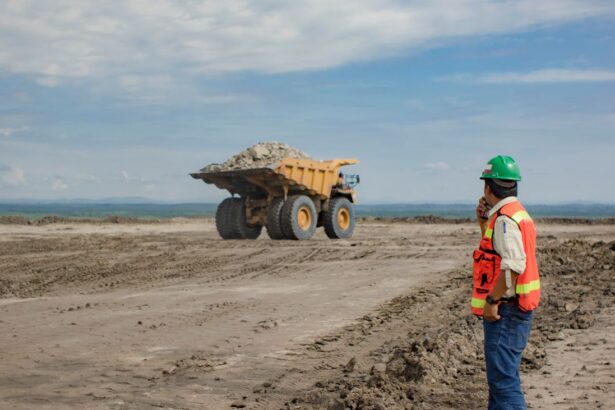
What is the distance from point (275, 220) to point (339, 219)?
110 inches

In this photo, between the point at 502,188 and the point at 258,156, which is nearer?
the point at 502,188

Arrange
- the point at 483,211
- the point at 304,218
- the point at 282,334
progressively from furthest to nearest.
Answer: the point at 304,218, the point at 282,334, the point at 483,211

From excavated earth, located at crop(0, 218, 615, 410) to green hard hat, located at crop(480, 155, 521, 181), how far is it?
6.73 feet

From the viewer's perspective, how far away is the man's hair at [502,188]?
5000 millimetres

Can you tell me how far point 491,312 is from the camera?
4805 mm

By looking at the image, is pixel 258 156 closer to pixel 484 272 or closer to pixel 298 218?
pixel 298 218

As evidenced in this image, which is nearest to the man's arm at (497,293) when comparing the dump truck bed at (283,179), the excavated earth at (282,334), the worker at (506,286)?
the worker at (506,286)

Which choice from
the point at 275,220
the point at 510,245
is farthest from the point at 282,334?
the point at 275,220

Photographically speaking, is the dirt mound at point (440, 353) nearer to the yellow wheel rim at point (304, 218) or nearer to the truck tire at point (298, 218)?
the truck tire at point (298, 218)

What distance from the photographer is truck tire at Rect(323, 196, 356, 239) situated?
23.1 meters

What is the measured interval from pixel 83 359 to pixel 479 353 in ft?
12.5

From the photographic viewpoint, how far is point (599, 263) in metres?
15.8

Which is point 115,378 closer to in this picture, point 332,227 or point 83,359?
point 83,359

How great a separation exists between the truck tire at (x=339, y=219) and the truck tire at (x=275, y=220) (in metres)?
1.83
